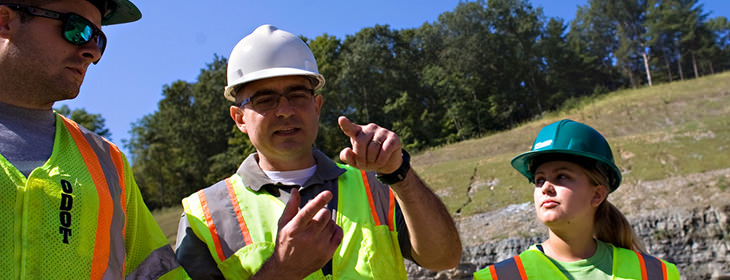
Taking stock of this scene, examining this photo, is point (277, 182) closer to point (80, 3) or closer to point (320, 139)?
point (80, 3)

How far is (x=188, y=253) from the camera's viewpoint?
2.08m

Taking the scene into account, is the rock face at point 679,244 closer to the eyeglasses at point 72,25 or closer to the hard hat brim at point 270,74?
the hard hat brim at point 270,74

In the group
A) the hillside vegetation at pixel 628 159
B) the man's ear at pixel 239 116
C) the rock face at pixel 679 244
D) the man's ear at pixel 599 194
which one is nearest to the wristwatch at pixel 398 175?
the man's ear at pixel 239 116

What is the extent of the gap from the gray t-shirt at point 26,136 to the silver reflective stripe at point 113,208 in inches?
6.4

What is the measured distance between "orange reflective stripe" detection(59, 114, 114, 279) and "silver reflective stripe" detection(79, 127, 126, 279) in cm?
3

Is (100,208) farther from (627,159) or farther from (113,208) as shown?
(627,159)

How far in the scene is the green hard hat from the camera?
6.43 feet

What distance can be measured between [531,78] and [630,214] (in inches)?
2043

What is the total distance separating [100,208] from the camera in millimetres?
1545

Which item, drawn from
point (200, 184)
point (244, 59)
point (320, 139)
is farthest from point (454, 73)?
point (244, 59)

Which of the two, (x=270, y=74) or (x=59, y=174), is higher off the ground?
(x=270, y=74)

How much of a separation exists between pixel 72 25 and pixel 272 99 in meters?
0.89

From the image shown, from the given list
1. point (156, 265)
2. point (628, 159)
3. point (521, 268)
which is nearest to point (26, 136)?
point (156, 265)

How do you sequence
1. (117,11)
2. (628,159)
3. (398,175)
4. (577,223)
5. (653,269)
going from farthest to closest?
1. (628,159)
2. (577,223)
3. (653,269)
4. (117,11)
5. (398,175)
